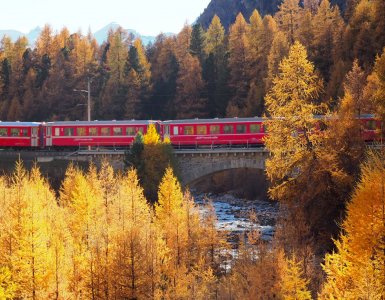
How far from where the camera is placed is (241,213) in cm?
4616

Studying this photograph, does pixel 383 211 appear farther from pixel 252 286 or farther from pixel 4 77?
pixel 4 77

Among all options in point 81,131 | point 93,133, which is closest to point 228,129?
point 93,133

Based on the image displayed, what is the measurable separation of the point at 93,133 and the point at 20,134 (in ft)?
24.9

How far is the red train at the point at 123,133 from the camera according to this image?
144 ft

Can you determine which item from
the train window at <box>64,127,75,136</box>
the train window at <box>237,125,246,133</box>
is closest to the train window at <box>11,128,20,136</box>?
the train window at <box>64,127,75,136</box>

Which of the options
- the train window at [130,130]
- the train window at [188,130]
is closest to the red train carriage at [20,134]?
the train window at [130,130]

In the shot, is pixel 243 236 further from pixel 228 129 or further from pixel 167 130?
pixel 167 130

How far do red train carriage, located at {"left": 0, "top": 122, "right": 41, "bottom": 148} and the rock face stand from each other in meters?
76.5

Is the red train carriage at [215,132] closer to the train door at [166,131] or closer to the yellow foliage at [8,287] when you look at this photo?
the train door at [166,131]

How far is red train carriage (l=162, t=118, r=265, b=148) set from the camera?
43.4 metres

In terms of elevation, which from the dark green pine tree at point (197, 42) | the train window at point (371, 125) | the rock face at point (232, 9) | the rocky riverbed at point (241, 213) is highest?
the rock face at point (232, 9)

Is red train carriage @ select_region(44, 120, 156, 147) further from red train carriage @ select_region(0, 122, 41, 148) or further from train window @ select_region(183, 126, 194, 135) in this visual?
train window @ select_region(183, 126, 194, 135)

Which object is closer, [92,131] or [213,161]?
[213,161]

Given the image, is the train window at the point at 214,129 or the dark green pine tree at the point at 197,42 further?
the dark green pine tree at the point at 197,42
